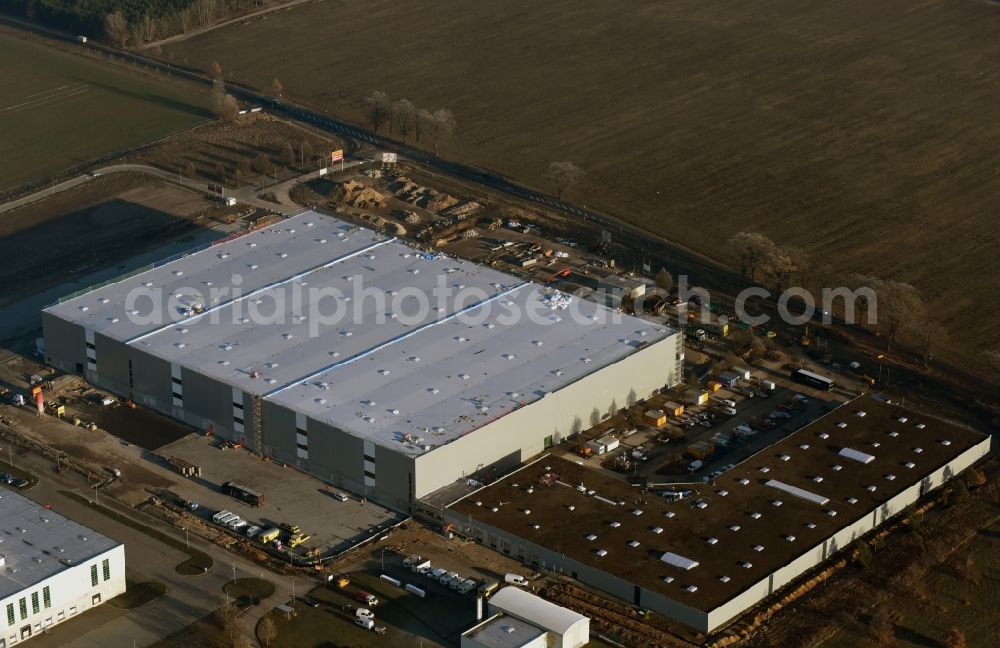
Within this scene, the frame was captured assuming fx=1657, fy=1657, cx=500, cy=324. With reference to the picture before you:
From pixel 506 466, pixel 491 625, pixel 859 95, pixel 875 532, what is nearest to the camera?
pixel 491 625

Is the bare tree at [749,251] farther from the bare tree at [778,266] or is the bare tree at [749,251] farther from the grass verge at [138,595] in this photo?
the grass verge at [138,595]

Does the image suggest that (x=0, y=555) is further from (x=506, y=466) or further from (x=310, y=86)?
(x=310, y=86)

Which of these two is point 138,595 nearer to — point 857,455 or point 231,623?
point 231,623

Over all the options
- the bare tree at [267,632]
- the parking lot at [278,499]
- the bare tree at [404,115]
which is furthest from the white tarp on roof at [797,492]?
the bare tree at [404,115]

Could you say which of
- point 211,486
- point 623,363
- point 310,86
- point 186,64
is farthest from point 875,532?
point 186,64

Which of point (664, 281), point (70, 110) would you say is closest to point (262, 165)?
point (70, 110)
